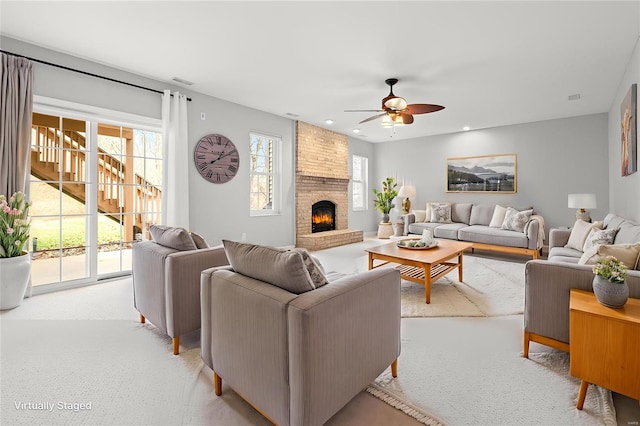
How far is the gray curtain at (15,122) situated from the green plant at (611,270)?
4724mm

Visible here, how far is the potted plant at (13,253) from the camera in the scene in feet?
9.45

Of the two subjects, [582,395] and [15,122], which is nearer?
[582,395]

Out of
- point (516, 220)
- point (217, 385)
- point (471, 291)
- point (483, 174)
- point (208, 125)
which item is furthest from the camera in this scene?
point (483, 174)

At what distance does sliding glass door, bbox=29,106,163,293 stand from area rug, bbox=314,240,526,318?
2.85 m

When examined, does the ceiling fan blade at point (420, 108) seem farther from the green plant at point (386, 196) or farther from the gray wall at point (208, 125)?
the green plant at point (386, 196)

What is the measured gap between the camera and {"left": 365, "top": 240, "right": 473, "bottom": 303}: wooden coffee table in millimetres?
3190

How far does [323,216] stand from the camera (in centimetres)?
699

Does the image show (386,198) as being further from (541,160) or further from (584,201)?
(584,201)

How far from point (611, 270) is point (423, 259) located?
172 cm

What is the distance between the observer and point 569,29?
2.77 meters

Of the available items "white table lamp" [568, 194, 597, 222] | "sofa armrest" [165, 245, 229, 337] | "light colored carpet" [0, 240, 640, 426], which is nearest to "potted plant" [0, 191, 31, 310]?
"light colored carpet" [0, 240, 640, 426]

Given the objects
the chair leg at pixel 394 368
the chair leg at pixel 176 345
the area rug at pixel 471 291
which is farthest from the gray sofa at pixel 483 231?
the chair leg at pixel 176 345

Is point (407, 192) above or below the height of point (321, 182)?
below

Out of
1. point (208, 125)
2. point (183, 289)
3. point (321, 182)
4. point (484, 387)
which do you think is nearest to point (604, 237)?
point (484, 387)
